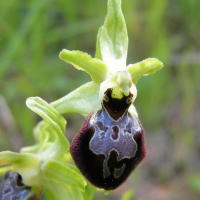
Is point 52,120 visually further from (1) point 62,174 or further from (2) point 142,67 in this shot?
(2) point 142,67

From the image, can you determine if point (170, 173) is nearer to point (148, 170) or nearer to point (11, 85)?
point (148, 170)

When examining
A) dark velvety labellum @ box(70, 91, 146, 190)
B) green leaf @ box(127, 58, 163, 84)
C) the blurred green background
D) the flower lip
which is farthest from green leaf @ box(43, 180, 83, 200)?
the blurred green background

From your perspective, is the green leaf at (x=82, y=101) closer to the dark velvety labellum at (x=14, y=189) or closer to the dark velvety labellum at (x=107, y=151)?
the dark velvety labellum at (x=107, y=151)

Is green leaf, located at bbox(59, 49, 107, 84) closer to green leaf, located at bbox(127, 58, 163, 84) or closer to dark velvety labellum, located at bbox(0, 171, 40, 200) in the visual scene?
green leaf, located at bbox(127, 58, 163, 84)

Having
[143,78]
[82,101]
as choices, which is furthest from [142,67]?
[143,78]

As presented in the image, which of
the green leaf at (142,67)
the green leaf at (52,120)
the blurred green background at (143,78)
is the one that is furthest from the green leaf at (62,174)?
the blurred green background at (143,78)

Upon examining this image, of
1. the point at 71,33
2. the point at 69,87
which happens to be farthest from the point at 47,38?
the point at 69,87

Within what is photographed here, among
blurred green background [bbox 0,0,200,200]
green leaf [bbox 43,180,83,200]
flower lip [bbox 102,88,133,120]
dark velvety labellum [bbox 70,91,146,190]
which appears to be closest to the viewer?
dark velvety labellum [bbox 70,91,146,190]
